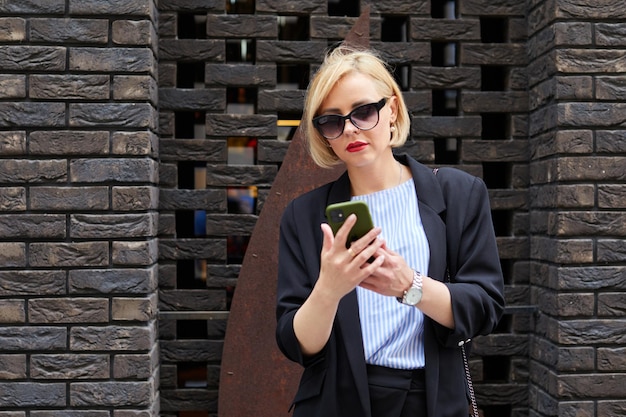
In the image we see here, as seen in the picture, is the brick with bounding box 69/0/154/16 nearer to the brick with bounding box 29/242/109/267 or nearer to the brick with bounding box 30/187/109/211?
the brick with bounding box 30/187/109/211

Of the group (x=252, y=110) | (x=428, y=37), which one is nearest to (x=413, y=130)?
(x=428, y=37)

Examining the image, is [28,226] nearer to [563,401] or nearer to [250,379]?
[250,379]

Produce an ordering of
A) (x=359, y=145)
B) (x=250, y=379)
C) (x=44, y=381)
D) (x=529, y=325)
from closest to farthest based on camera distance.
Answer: (x=359, y=145)
(x=44, y=381)
(x=250, y=379)
(x=529, y=325)

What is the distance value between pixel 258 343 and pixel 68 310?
2.84ft

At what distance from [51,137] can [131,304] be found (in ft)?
2.63

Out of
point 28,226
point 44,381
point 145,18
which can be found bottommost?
point 44,381

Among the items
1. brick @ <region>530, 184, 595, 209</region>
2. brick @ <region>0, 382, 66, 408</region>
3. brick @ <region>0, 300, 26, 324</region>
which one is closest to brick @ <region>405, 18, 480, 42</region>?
brick @ <region>530, 184, 595, 209</region>

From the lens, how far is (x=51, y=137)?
3.02 metres

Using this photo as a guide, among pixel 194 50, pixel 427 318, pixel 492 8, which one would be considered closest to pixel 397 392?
pixel 427 318

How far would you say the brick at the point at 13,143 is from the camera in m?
3.01

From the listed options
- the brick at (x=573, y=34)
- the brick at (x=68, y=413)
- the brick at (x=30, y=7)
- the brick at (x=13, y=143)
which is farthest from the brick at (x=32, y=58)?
the brick at (x=573, y=34)

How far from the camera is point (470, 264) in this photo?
1755 millimetres

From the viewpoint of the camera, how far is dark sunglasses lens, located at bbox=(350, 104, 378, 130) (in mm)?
1781

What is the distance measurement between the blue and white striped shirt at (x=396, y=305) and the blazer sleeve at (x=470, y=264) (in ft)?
0.24
